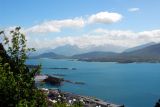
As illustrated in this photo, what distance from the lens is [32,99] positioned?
7977 millimetres

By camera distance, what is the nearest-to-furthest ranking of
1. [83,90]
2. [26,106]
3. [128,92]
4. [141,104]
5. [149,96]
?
[26,106] → [141,104] → [149,96] → [128,92] → [83,90]

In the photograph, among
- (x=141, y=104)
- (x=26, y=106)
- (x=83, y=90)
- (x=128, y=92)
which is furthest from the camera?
(x=83, y=90)

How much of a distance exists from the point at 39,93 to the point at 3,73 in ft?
3.32

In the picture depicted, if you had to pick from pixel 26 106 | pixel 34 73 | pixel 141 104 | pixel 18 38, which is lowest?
pixel 141 104

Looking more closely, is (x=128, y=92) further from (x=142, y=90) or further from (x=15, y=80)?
(x=15, y=80)

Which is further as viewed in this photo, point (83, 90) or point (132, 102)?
point (83, 90)

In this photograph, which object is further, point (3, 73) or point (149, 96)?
point (149, 96)

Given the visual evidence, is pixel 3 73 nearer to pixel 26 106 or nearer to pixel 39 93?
pixel 39 93

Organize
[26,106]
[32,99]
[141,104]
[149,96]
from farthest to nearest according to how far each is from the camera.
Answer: [149,96] < [141,104] < [32,99] < [26,106]

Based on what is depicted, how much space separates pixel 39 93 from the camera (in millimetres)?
8305

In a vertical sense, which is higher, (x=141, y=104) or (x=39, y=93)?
(x=39, y=93)

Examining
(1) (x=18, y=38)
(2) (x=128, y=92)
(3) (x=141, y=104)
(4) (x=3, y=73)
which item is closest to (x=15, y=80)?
(4) (x=3, y=73)

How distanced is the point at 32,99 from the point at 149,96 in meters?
76.8

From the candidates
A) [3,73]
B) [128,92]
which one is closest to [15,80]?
[3,73]
